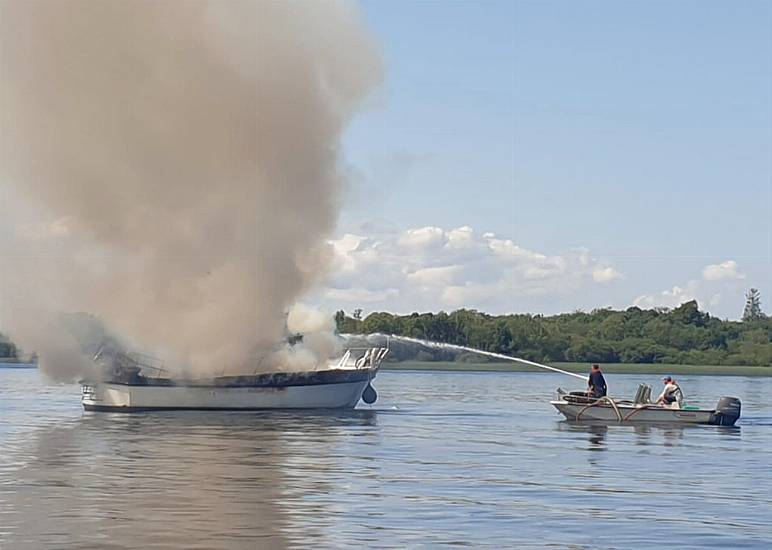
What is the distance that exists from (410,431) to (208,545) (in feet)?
92.1

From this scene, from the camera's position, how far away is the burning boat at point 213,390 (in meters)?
59.8

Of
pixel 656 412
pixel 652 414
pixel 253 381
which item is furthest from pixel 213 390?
pixel 656 412

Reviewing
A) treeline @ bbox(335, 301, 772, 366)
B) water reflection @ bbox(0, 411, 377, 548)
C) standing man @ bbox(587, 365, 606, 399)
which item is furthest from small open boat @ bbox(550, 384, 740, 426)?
treeline @ bbox(335, 301, 772, 366)

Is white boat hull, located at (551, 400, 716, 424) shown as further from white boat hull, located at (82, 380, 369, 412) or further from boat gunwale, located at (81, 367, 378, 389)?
white boat hull, located at (82, 380, 369, 412)

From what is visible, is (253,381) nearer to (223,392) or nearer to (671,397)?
(223,392)

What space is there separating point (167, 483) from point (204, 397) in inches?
1101

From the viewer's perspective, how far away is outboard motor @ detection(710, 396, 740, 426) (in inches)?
2163

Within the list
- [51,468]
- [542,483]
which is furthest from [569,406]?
[51,468]

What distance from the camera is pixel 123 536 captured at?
79.9ft

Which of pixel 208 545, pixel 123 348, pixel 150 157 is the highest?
pixel 150 157

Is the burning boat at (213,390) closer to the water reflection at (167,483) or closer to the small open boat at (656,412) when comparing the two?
the water reflection at (167,483)

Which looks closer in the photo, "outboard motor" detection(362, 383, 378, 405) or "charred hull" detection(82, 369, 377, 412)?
"charred hull" detection(82, 369, 377, 412)

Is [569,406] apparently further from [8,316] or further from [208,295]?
[8,316]

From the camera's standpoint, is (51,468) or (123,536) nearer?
(123,536)
